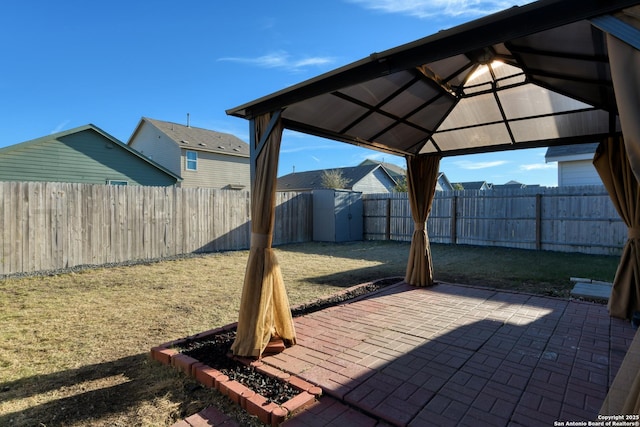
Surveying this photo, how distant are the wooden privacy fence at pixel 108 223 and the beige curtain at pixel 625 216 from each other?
349 inches

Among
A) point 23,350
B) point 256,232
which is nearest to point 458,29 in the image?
point 256,232

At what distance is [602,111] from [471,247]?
7.68 m

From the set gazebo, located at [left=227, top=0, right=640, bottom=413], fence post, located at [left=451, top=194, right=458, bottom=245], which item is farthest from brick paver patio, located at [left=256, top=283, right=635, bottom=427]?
fence post, located at [left=451, top=194, right=458, bottom=245]

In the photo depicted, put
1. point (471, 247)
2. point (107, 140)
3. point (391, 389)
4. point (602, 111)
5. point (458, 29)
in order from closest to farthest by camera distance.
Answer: point (458, 29)
point (391, 389)
point (602, 111)
point (471, 247)
point (107, 140)

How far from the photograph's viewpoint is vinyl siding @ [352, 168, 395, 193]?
75.0 ft

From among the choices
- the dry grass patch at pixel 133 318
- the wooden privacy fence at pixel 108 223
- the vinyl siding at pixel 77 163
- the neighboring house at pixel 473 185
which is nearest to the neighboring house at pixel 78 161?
the vinyl siding at pixel 77 163

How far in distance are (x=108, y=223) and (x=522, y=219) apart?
11.7m

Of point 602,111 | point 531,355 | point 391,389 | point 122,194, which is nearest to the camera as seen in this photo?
point 391,389

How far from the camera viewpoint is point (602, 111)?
3566 mm

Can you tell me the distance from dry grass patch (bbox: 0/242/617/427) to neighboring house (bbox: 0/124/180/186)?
6.15 metres

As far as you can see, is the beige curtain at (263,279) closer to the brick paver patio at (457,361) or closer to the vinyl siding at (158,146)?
the brick paver patio at (457,361)

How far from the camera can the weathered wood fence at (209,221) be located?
253 inches

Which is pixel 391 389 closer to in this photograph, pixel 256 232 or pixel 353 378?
pixel 353 378

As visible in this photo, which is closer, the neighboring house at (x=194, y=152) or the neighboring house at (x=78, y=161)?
the neighboring house at (x=78, y=161)
